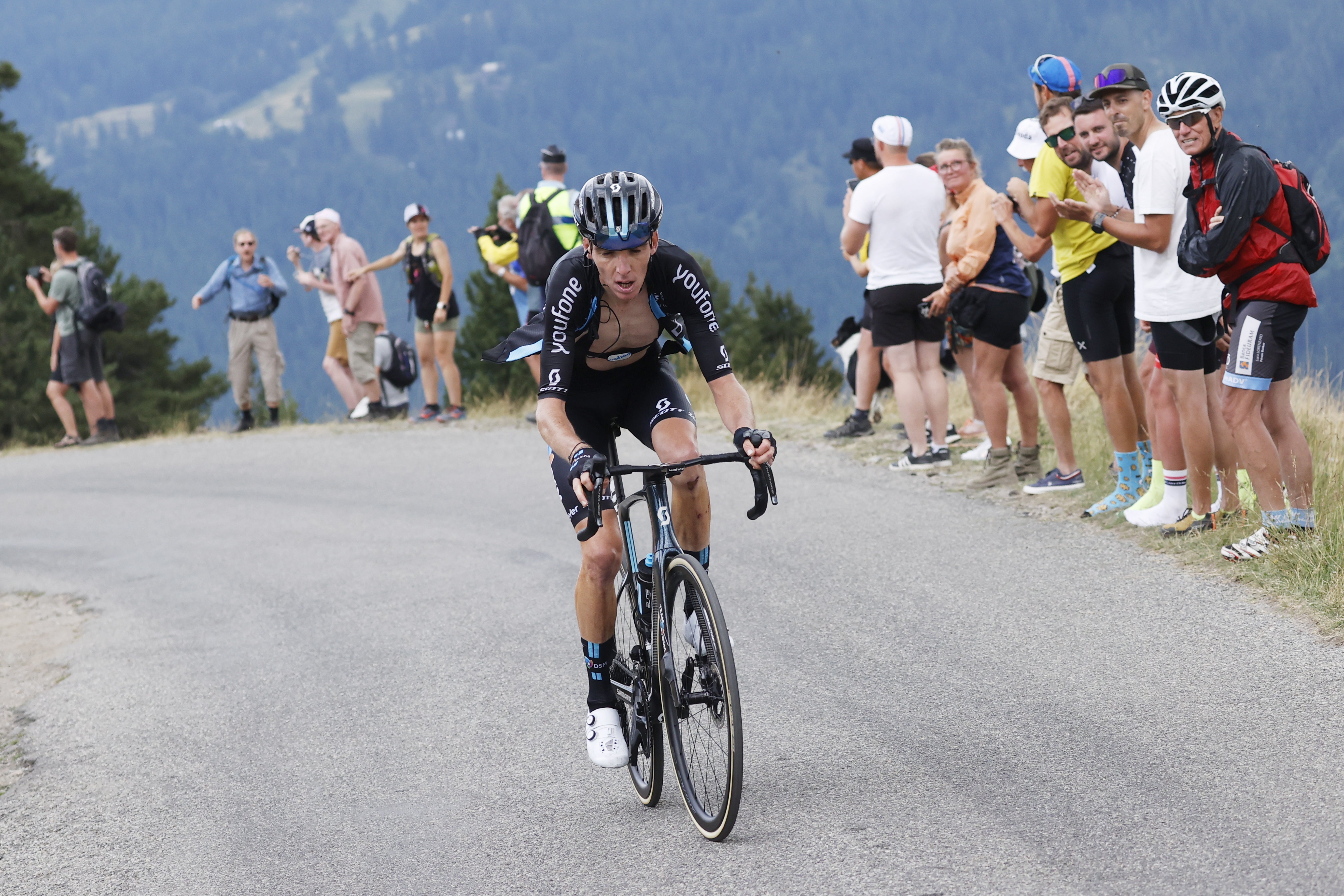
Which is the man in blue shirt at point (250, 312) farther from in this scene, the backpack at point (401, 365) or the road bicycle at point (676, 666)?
the road bicycle at point (676, 666)

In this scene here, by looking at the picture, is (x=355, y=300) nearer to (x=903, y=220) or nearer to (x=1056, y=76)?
(x=903, y=220)

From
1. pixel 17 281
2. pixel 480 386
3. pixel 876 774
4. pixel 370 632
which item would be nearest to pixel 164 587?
pixel 370 632

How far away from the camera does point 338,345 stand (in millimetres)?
15266

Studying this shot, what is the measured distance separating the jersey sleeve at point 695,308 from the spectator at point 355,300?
1016cm

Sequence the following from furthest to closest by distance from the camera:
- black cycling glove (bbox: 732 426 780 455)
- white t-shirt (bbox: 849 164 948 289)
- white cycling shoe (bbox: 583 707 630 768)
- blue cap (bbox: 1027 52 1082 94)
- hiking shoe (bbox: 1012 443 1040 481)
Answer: white t-shirt (bbox: 849 164 948 289)
hiking shoe (bbox: 1012 443 1040 481)
blue cap (bbox: 1027 52 1082 94)
white cycling shoe (bbox: 583 707 630 768)
black cycling glove (bbox: 732 426 780 455)

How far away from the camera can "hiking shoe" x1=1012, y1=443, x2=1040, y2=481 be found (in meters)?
9.12

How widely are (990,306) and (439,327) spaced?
7206mm

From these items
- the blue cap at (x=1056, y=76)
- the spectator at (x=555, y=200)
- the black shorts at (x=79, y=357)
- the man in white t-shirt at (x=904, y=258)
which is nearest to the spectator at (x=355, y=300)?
the spectator at (x=555, y=200)

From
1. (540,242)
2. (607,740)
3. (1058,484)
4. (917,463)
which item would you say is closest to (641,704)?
(607,740)

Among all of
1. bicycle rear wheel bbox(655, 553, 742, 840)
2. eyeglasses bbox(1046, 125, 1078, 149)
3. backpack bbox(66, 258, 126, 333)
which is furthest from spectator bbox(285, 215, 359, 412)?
bicycle rear wheel bbox(655, 553, 742, 840)

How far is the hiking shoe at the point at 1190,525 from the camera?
7035 millimetres

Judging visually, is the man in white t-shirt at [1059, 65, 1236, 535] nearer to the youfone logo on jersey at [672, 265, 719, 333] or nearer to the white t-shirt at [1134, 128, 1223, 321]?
the white t-shirt at [1134, 128, 1223, 321]

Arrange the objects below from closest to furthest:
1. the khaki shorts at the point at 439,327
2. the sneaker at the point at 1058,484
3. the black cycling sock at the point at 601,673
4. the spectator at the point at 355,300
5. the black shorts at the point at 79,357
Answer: the black cycling sock at the point at 601,673, the sneaker at the point at 1058,484, the khaki shorts at the point at 439,327, the spectator at the point at 355,300, the black shorts at the point at 79,357

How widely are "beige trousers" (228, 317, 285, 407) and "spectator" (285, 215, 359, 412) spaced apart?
621mm
